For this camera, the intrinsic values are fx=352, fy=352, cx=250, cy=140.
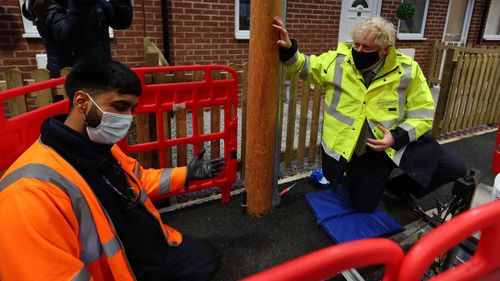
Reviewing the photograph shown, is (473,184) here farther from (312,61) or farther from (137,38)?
(137,38)

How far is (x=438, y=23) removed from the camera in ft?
29.5

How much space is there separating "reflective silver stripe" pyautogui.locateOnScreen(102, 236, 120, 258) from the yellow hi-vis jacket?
5.93 feet

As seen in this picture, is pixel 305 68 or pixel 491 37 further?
pixel 491 37

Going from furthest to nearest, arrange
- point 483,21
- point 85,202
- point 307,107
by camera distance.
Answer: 1. point 483,21
2. point 307,107
3. point 85,202

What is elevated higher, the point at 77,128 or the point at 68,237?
the point at 77,128

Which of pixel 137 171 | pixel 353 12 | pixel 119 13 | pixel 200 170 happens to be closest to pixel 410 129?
pixel 200 170

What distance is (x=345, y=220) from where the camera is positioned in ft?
9.93

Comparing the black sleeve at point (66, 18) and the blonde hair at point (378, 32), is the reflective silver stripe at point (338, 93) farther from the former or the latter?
the black sleeve at point (66, 18)

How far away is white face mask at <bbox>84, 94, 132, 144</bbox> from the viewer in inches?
64.6

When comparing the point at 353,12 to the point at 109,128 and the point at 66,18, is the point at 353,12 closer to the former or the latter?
the point at 66,18

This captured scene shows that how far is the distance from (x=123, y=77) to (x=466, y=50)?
24.2 feet

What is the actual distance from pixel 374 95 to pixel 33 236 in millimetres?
2442

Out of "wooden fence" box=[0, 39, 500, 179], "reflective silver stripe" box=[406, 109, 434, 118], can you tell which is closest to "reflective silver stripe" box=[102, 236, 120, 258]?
"wooden fence" box=[0, 39, 500, 179]

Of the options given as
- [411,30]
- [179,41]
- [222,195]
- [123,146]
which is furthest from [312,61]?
[411,30]
